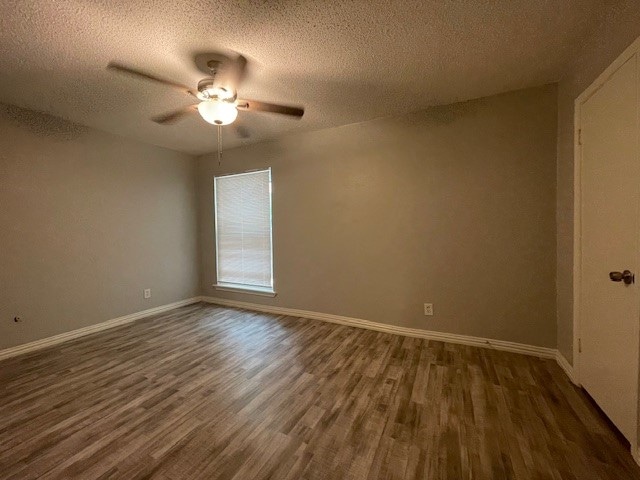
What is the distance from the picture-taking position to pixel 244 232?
4.04 m

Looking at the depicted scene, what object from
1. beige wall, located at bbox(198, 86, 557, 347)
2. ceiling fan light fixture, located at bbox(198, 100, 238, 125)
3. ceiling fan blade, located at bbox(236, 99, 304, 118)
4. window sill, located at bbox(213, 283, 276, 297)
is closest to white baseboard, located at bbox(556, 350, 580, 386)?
beige wall, located at bbox(198, 86, 557, 347)

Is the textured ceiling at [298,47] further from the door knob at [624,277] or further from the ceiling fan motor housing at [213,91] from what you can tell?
the door knob at [624,277]

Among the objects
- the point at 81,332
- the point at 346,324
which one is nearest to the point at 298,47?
the point at 346,324

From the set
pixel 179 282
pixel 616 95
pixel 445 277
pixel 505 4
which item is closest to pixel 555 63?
pixel 616 95

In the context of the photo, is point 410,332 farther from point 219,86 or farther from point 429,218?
point 219,86

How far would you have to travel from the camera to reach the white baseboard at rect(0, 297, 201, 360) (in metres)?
2.59

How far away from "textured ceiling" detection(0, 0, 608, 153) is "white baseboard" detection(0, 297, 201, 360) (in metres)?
2.38

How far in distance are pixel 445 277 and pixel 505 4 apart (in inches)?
84.5

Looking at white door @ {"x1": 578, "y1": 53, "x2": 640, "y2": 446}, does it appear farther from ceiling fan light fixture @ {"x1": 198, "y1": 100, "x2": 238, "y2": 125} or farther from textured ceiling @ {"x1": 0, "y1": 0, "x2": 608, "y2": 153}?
ceiling fan light fixture @ {"x1": 198, "y1": 100, "x2": 238, "y2": 125}

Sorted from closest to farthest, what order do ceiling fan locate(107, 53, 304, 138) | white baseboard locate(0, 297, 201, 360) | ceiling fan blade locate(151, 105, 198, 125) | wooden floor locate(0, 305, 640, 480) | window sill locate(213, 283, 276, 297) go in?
wooden floor locate(0, 305, 640, 480) < ceiling fan locate(107, 53, 304, 138) < ceiling fan blade locate(151, 105, 198, 125) < white baseboard locate(0, 297, 201, 360) < window sill locate(213, 283, 276, 297)

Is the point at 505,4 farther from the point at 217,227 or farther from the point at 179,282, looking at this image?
the point at 179,282

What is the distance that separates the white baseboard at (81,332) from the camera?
2.59 meters

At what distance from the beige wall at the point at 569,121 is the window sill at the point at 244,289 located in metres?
3.13

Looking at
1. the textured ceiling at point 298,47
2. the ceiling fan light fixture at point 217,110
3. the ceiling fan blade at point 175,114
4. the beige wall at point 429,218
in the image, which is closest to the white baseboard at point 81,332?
the beige wall at point 429,218
